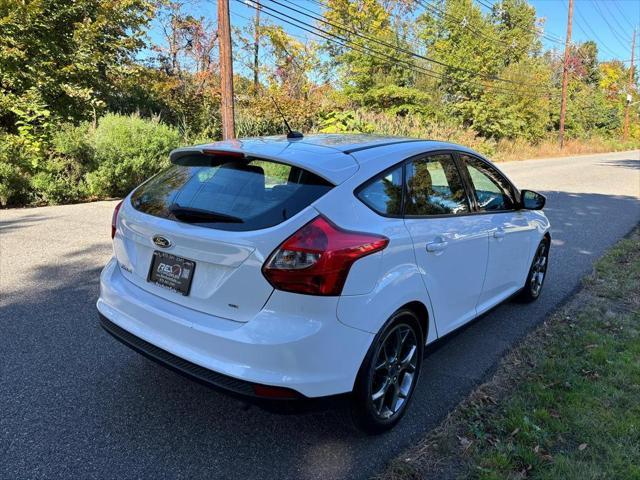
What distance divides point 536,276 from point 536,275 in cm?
1

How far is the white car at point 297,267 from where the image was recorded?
2346 millimetres

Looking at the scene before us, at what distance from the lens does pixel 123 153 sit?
35.2 ft

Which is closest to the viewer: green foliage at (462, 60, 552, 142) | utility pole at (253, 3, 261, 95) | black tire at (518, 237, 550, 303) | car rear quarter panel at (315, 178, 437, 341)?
car rear quarter panel at (315, 178, 437, 341)

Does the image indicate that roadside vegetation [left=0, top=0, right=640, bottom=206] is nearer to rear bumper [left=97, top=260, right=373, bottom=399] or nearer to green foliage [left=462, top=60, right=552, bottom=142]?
green foliage [left=462, top=60, right=552, bottom=142]

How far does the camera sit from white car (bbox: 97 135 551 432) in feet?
7.70

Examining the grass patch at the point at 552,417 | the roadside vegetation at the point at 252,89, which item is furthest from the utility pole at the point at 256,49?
the grass patch at the point at 552,417

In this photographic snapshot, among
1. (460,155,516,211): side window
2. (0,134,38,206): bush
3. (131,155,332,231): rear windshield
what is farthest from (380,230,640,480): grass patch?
(0,134,38,206): bush

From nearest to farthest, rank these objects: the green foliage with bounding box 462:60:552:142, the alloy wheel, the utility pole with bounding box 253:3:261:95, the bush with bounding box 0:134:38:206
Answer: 1. the alloy wheel
2. the bush with bounding box 0:134:38:206
3. the utility pole with bounding box 253:3:261:95
4. the green foliage with bounding box 462:60:552:142

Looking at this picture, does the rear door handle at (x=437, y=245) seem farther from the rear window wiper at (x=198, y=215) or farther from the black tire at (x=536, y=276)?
the black tire at (x=536, y=276)

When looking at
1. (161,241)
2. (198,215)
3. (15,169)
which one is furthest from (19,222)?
(198,215)

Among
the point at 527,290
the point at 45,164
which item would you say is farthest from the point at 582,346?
the point at 45,164

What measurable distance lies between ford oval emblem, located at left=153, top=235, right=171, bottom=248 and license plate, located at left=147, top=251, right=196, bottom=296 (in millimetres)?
45

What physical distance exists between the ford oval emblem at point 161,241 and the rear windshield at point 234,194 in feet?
0.42

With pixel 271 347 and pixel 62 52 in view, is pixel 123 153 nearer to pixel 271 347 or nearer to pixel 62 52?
pixel 62 52
